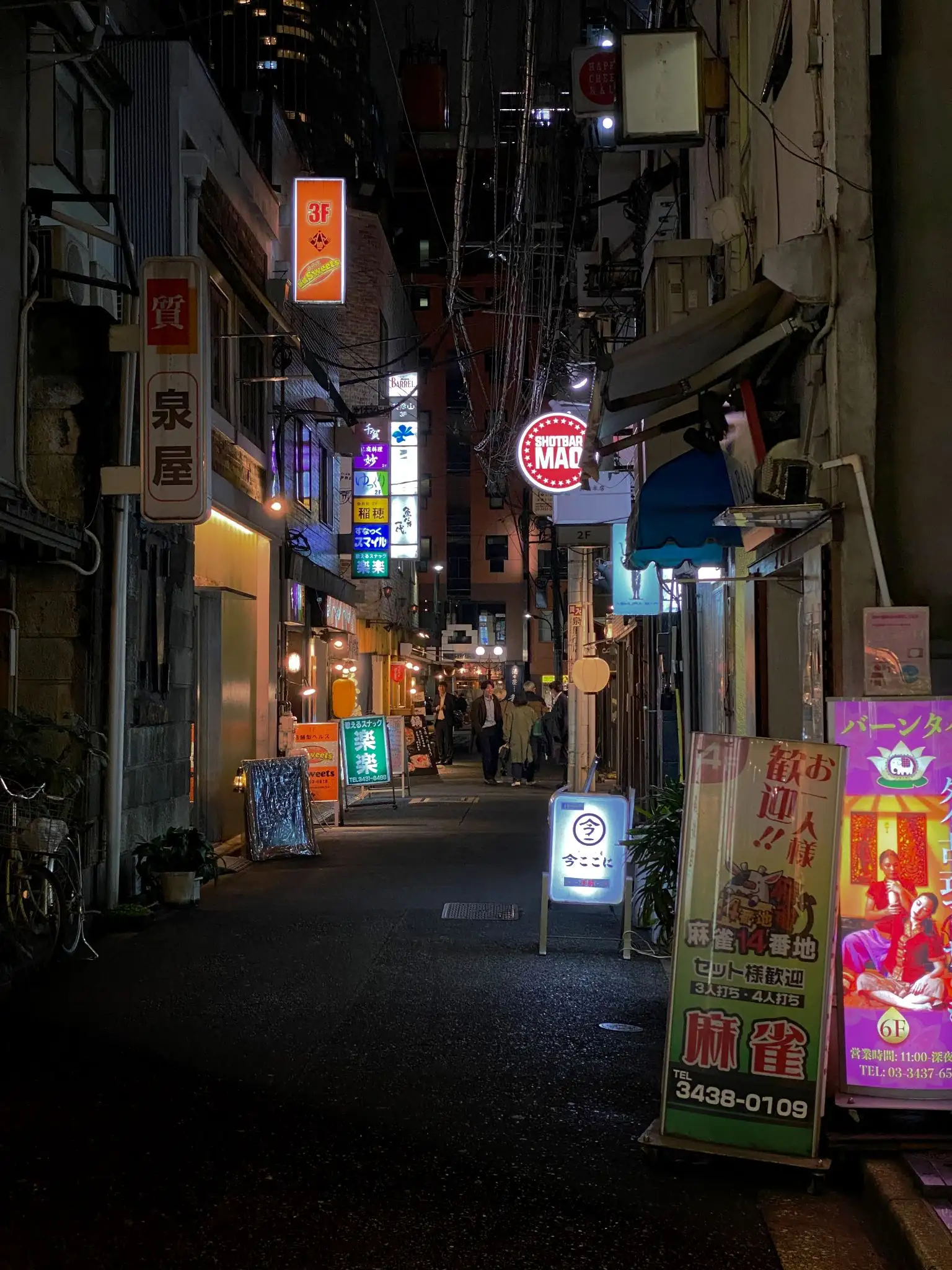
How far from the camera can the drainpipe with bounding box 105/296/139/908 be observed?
1095 cm

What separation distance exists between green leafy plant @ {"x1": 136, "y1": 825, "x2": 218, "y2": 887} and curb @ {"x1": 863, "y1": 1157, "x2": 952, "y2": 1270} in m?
8.01

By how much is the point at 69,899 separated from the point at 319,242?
1314cm

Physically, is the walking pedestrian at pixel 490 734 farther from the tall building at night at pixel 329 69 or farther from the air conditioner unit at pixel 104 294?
the tall building at night at pixel 329 69

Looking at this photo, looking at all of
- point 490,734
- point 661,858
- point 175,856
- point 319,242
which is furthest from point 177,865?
Answer: point 490,734

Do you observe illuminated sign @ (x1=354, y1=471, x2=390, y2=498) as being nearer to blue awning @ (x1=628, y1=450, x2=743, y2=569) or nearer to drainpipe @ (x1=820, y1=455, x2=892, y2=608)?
blue awning @ (x1=628, y1=450, x2=743, y2=569)

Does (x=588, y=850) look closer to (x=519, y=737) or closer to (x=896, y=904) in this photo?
(x=896, y=904)

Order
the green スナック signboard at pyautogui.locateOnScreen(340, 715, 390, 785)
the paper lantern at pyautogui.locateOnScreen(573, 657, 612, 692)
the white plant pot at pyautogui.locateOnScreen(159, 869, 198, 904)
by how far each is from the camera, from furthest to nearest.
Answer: the green スナック signboard at pyautogui.locateOnScreen(340, 715, 390, 785)
the paper lantern at pyautogui.locateOnScreen(573, 657, 612, 692)
the white plant pot at pyautogui.locateOnScreen(159, 869, 198, 904)

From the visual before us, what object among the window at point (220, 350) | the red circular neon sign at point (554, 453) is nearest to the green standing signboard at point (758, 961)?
the red circular neon sign at point (554, 453)

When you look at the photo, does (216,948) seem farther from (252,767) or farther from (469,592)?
(469,592)

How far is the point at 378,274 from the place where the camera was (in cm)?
3247

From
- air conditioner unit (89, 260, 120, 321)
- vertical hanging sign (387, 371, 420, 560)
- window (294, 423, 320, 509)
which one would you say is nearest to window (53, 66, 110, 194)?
air conditioner unit (89, 260, 120, 321)

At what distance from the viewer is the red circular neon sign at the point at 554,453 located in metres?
16.7

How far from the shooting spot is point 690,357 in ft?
23.9

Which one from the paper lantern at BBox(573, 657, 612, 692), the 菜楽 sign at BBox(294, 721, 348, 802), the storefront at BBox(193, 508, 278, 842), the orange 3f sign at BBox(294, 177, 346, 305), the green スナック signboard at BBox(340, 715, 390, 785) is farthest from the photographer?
the green スナック signboard at BBox(340, 715, 390, 785)
